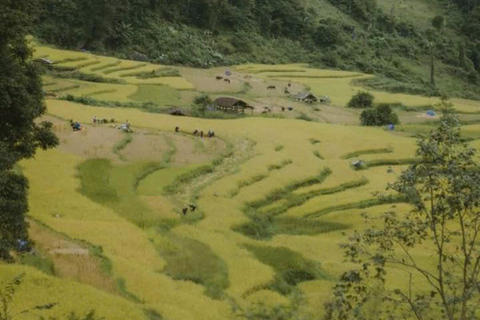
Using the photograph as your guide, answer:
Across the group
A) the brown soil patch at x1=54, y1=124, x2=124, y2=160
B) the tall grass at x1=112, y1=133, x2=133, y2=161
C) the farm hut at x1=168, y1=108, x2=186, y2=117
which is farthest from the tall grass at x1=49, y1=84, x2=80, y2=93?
the tall grass at x1=112, y1=133, x2=133, y2=161

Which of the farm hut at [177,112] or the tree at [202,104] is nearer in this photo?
the farm hut at [177,112]

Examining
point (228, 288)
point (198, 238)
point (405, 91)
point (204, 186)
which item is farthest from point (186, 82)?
point (228, 288)

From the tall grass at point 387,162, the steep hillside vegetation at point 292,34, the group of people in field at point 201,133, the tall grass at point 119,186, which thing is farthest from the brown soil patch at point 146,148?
the steep hillside vegetation at point 292,34

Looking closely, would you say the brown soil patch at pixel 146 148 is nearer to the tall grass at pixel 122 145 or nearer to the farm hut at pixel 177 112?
the tall grass at pixel 122 145

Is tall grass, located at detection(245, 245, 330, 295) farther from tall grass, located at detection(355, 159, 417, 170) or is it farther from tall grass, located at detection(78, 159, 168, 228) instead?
tall grass, located at detection(355, 159, 417, 170)

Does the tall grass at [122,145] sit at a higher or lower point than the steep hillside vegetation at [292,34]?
lower

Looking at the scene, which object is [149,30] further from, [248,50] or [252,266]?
[252,266]

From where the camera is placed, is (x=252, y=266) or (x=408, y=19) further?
(x=408, y=19)

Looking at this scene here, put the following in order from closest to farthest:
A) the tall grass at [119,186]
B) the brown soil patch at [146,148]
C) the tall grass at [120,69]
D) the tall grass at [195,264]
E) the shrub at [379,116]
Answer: the tall grass at [195,264] → the tall grass at [119,186] → the brown soil patch at [146,148] → the shrub at [379,116] → the tall grass at [120,69]
